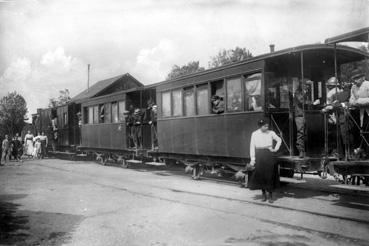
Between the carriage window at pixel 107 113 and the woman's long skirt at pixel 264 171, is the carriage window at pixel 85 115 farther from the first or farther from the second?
the woman's long skirt at pixel 264 171

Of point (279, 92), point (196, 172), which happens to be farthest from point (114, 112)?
point (279, 92)

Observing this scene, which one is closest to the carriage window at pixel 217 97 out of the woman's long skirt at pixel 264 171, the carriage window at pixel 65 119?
the woman's long skirt at pixel 264 171

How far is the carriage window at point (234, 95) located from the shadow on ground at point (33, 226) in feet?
16.7

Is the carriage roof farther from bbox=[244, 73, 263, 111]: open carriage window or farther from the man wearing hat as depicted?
the man wearing hat

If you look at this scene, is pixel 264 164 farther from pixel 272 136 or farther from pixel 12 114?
pixel 12 114

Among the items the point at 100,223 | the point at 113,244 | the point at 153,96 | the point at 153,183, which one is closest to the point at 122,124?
the point at 153,96

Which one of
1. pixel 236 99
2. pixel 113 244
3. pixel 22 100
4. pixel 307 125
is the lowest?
pixel 113 244

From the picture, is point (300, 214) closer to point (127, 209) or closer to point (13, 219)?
point (127, 209)

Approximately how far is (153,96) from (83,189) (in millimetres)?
7462

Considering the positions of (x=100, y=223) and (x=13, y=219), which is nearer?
(x=100, y=223)

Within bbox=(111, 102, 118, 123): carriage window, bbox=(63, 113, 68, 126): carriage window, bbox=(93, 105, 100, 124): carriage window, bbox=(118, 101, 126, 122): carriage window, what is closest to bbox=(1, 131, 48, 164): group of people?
bbox=(63, 113, 68, 126): carriage window

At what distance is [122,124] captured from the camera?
17625mm

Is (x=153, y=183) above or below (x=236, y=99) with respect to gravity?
below

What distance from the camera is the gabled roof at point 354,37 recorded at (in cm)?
729
